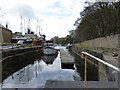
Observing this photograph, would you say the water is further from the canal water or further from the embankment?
the embankment

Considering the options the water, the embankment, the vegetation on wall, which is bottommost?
the water

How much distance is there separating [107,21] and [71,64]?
1398 cm

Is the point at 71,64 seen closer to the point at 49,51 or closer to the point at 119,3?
the point at 119,3

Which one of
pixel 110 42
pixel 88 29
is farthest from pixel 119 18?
pixel 88 29

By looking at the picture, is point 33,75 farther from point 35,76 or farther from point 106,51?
point 106,51

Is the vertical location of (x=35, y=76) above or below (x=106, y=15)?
below

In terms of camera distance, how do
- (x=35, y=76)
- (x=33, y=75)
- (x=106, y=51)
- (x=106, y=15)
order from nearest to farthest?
(x=35, y=76) → (x=33, y=75) → (x=106, y=51) → (x=106, y=15)

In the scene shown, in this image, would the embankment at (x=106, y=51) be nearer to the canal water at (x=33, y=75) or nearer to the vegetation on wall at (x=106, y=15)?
the canal water at (x=33, y=75)

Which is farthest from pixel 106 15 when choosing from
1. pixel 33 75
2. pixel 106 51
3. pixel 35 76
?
pixel 35 76

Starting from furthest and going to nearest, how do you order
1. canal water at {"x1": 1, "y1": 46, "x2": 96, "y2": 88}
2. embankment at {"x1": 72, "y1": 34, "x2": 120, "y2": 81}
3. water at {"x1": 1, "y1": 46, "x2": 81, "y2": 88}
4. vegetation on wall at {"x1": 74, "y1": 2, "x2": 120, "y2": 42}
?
vegetation on wall at {"x1": 74, "y1": 2, "x2": 120, "y2": 42}, canal water at {"x1": 1, "y1": 46, "x2": 96, "y2": 88}, water at {"x1": 1, "y1": 46, "x2": 81, "y2": 88}, embankment at {"x1": 72, "y1": 34, "x2": 120, "y2": 81}

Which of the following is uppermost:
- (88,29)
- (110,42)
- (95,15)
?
(95,15)

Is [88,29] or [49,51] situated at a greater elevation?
[88,29]

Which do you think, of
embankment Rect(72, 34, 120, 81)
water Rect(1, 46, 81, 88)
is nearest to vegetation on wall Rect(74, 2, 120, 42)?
embankment Rect(72, 34, 120, 81)

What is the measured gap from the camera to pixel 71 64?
17.5 meters
